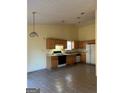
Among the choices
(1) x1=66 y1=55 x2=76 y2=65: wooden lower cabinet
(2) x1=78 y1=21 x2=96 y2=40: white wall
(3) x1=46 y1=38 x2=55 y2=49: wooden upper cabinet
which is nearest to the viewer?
(3) x1=46 y1=38 x2=55 y2=49: wooden upper cabinet

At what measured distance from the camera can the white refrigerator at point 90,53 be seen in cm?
955

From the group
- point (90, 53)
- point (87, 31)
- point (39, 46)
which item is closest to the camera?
point (39, 46)

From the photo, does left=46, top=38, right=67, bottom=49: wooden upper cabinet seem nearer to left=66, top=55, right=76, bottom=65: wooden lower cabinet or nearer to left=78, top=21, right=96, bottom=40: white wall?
left=66, top=55, right=76, bottom=65: wooden lower cabinet

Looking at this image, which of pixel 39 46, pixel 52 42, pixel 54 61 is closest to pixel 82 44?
pixel 52 42

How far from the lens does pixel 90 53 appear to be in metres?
9.70

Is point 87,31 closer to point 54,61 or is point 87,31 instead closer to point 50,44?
point 50,44

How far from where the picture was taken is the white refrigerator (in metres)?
9.55

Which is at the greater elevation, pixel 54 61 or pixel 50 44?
pixel 50 44

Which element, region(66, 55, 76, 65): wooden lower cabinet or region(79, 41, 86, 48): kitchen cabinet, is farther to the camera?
region(79, 41, 86, 48): kitchen cabinet

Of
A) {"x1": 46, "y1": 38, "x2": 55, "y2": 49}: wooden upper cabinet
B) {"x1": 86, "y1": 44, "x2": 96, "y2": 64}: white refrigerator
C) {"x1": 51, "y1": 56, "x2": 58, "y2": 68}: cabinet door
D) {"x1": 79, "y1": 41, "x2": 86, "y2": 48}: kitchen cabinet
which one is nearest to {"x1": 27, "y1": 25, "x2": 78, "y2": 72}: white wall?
{"x1": 46, "y1": 38, "x2": 55, "y2": 49}: wooden upper cabinet

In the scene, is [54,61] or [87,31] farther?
[87,31]

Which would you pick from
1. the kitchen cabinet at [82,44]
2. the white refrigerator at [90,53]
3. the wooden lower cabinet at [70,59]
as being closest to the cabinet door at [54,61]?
the wooden lower cabinet at [70,59]
